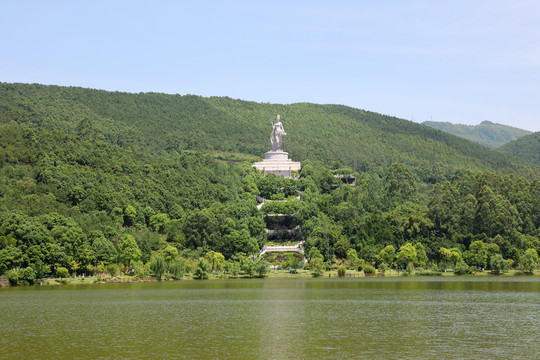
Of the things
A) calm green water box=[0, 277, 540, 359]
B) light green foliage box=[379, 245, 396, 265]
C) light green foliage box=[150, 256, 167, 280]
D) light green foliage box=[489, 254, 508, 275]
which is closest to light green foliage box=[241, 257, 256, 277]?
light green foliage box=[150, 256, 167, 280]

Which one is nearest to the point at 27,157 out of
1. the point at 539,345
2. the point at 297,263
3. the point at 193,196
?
the point at 193,196

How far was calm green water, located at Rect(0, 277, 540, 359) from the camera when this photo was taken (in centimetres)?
3600

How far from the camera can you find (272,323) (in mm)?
46500

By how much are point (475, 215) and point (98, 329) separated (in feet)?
271

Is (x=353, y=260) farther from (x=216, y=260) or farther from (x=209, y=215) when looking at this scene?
(x=209, y=215)

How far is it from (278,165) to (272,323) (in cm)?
10534

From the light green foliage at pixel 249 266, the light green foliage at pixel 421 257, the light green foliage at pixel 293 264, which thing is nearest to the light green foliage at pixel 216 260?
the light green foliage at pixel 249 266

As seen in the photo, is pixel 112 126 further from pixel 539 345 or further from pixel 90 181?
pixel 539 345

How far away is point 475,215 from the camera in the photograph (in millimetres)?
112562

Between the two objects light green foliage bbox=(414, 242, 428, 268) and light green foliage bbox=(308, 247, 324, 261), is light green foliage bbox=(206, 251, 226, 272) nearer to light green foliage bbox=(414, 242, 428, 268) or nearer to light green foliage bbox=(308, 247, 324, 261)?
light green foliage bbox=(308, 247, 324, 261)

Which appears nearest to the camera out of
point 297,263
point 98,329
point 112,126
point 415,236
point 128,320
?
point 98,329

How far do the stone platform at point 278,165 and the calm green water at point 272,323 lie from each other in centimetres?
7780

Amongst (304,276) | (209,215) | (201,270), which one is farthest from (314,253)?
(209,215)

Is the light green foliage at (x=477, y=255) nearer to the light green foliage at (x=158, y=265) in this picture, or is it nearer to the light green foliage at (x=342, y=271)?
the light green foliage at (x=342, y=271)
